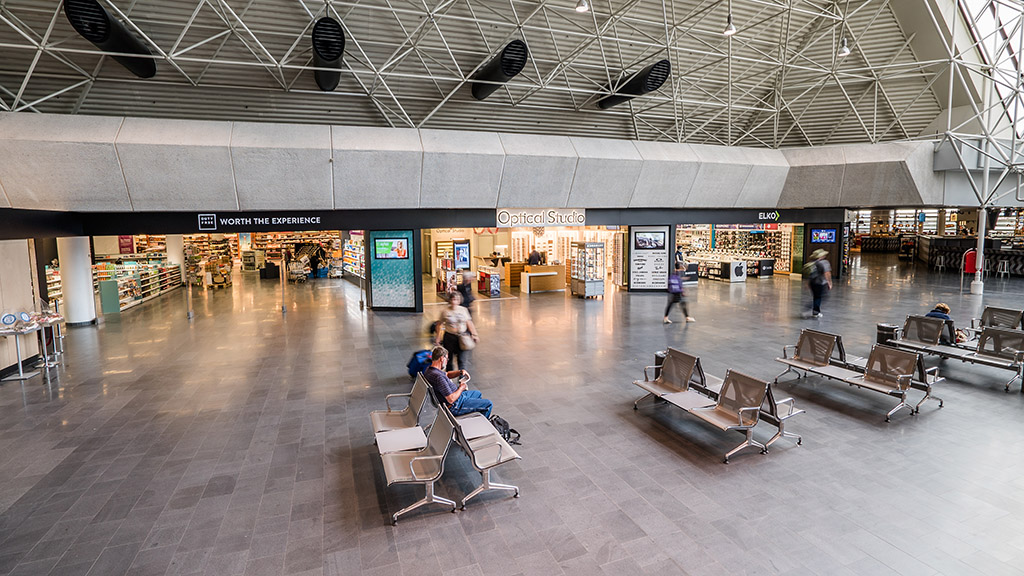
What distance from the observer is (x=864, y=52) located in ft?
54.5

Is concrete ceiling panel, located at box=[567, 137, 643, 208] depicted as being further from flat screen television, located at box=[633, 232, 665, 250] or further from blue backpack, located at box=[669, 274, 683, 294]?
blue backpack, located at box=[669, 274, 683, 294]

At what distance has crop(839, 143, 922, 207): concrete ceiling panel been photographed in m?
17.8

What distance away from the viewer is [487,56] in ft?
44.1

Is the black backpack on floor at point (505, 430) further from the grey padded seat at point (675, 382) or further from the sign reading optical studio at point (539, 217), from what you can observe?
the sign reading optical studio at point (539, 217)

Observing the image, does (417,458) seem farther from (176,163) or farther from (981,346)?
(176,163)

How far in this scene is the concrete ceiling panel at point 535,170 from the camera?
1471 centimetres

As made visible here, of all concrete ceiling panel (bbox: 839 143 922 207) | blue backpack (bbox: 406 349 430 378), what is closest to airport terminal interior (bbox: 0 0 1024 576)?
concrete ceiling panel (bbox: 839 143 922 207)

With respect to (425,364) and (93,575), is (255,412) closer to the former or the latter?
(425,364)

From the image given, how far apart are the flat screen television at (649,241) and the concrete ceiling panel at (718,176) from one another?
163cm

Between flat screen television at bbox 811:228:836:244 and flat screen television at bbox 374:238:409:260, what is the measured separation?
57.8 feet

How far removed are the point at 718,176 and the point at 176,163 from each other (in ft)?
52.0

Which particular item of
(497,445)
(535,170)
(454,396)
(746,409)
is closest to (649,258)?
(535,170)

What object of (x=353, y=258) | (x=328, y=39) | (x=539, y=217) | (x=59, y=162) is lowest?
(x=353, y=258)

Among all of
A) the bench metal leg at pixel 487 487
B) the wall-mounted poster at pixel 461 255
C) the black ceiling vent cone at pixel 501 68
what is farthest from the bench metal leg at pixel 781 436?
the wall-mounted poster at pixel 461 255
